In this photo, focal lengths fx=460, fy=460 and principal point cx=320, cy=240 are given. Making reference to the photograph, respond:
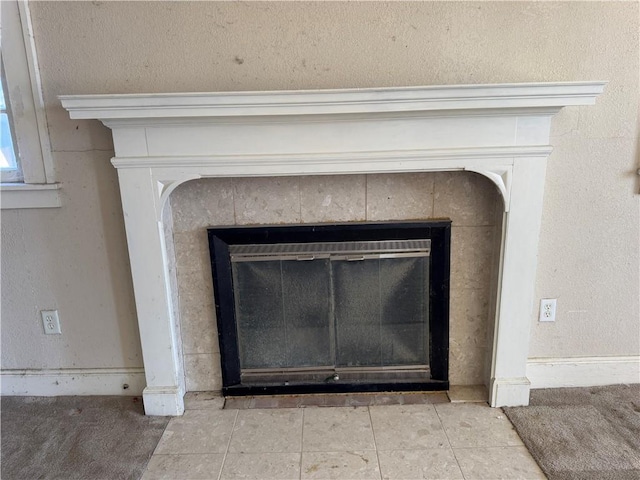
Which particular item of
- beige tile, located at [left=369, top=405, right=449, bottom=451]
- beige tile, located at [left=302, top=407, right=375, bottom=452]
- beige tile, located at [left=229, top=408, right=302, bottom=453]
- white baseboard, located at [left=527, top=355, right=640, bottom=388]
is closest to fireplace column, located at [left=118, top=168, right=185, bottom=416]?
beige tile, located at [left=229, top=408, right=302, bottom=453]

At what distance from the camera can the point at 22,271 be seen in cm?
204

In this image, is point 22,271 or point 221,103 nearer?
point 221,103

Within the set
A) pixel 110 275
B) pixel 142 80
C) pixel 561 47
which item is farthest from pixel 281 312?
pixel 561 47

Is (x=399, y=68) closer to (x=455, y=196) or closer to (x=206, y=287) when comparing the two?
(x=455, y=196)

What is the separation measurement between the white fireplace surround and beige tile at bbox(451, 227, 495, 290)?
0.13 m

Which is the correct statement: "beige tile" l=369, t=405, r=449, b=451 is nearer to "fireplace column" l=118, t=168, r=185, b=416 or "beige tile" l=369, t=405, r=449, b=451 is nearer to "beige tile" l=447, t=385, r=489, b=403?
"beige tile" l=447, t=385, r=489, b=403

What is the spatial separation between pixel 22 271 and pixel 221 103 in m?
1.22

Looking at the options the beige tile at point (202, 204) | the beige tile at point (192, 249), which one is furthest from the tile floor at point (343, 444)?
the beige tile at point (202, 204)

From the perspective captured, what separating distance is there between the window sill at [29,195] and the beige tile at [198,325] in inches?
27.0

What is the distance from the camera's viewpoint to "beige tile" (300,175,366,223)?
6.36 feet

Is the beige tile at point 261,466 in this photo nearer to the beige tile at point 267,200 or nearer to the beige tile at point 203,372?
the beige tile at point 203,372

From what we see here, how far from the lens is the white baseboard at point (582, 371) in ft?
6.88

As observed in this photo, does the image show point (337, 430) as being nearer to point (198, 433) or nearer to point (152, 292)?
point (198, 433)

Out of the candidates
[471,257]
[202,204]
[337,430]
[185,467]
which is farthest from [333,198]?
[185,467]
